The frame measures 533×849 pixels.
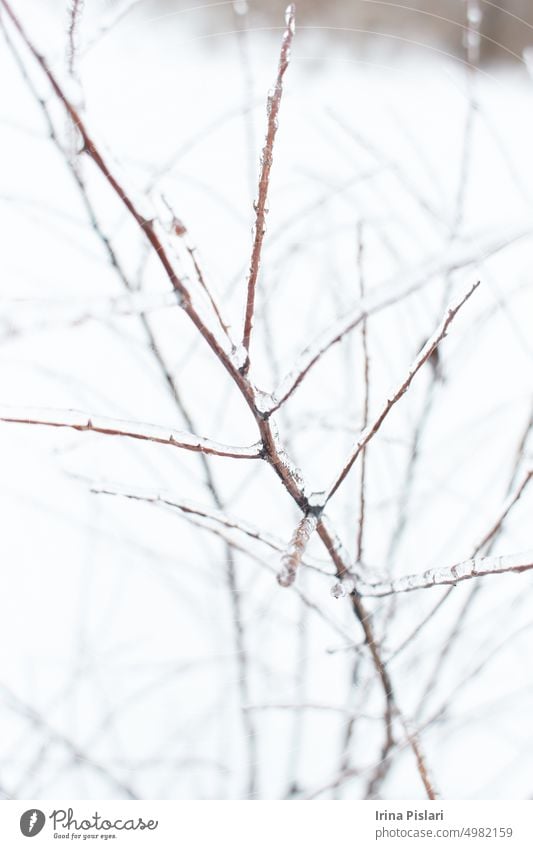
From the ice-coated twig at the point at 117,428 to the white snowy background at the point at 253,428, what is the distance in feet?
0.40

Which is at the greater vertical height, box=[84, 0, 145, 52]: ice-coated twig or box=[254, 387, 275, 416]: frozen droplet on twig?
box=[84, 0, 145, 52]: ice-coated twig

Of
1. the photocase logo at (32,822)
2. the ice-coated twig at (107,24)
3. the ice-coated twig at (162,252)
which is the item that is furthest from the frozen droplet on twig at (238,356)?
the photocase logo at (32,822)

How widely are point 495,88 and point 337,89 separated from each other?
0.37 ft

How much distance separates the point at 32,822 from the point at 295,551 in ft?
0.94

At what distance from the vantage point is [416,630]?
246 mm

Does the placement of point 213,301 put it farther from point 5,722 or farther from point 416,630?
point 5,722

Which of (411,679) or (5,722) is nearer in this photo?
(411,679)

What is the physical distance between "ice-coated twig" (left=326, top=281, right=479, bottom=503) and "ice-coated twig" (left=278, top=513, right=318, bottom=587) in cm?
1

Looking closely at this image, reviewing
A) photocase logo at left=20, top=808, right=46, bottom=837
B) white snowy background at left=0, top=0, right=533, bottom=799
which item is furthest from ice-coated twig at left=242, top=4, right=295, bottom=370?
photocase logo at left=20, top=808, right=46, bottom=837

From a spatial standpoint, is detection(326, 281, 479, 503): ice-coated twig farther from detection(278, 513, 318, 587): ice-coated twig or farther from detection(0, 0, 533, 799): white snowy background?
detection(0, 0, 533, 799): white snowy background

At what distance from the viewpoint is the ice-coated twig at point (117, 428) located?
0.55 ft

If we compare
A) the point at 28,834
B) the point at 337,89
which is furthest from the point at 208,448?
the point at 337,89

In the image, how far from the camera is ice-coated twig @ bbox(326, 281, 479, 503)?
0.17 m

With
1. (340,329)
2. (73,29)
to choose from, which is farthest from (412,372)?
A: (73,29)
